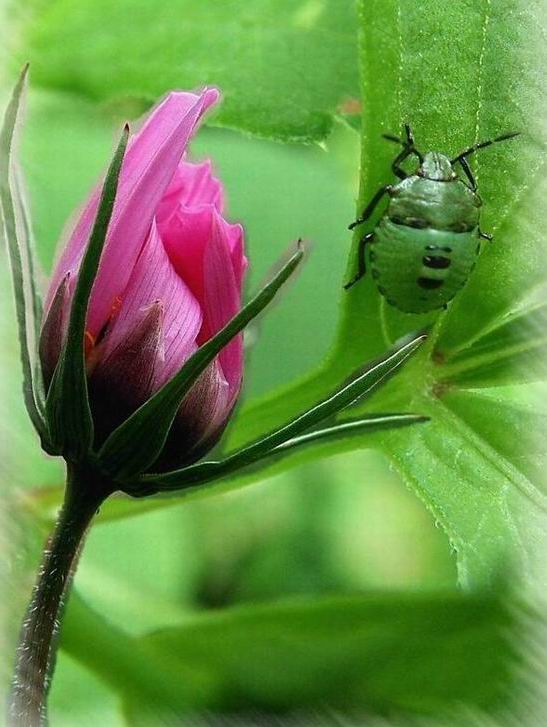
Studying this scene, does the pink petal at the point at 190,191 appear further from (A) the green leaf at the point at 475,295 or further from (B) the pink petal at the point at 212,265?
(A) the green leaf at the point at 475,295

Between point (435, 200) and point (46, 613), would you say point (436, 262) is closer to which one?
point (435, 200)

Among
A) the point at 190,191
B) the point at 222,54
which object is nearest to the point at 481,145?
the point at 190,191

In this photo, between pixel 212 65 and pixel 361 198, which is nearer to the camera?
pixel 361 198

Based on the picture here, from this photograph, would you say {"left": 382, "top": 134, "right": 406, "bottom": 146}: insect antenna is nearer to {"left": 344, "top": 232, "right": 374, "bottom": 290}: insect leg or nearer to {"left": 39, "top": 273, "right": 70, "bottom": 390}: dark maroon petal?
{"left": 344, "top": 232, "right": 374, "bottom": 290}: insect leg

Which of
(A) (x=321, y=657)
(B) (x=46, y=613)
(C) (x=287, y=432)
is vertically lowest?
A: (A) (x=321, y=657)

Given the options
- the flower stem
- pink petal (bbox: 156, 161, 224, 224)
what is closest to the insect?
pink petal (bbox: 156, 161, 224, 224)

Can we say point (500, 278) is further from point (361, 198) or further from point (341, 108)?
point (341, 108)

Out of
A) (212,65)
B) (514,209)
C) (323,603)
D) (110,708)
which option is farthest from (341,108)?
(110,708)

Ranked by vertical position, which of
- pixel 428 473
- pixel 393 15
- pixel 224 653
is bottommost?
pixel 224 653
